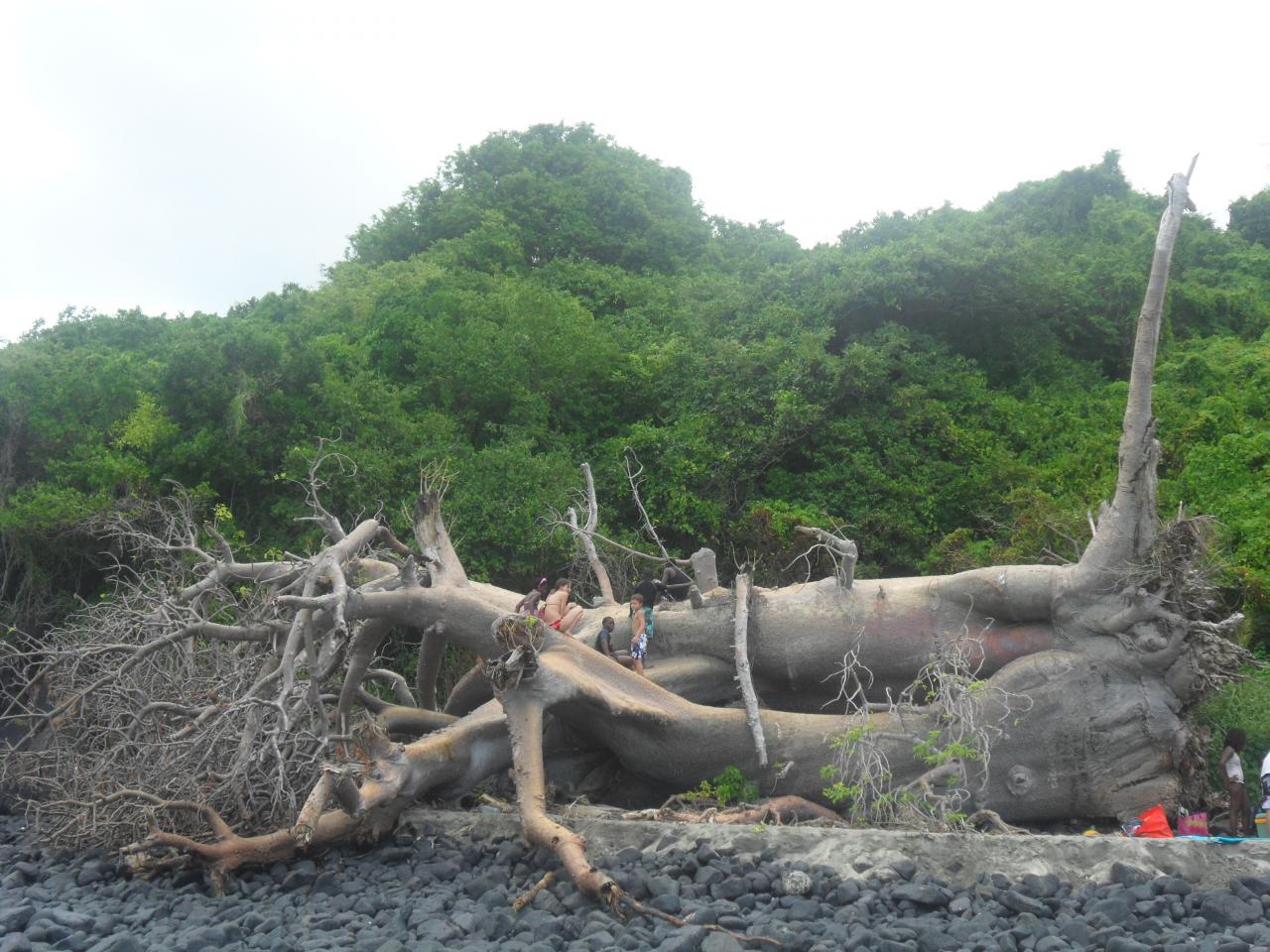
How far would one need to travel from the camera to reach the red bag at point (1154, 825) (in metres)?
7.34

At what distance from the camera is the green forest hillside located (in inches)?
532

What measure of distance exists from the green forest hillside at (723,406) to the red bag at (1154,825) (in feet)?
12.6

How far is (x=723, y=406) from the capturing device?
15.8 m

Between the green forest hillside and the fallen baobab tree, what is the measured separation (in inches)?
105

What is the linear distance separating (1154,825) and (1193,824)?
451 millimetres

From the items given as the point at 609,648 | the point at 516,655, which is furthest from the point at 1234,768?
the point at 516,655

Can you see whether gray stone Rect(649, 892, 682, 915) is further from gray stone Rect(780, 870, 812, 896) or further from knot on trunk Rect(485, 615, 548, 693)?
knot on trunk Rect(485, 615, 548, 693)

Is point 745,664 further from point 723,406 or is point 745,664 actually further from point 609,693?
point 723,406

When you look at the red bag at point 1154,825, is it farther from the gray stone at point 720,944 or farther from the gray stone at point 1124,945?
the gray stone at point 720,944

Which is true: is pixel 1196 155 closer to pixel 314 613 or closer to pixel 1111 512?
pixel 1111 512

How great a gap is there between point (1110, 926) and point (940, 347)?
43.2ft

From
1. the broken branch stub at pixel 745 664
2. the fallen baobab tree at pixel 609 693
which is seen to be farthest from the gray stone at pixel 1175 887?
the broken branch stub at pixel 745 664

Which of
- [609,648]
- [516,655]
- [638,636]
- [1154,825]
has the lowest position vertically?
[1154,825]

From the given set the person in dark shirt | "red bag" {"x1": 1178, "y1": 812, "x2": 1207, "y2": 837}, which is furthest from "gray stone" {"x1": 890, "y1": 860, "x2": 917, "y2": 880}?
the person in dark shirt
